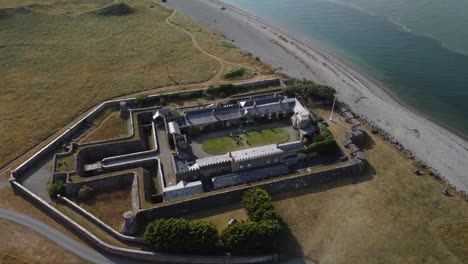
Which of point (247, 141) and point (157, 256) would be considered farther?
point (247, 141)

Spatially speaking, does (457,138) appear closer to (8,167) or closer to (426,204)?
(426,204)

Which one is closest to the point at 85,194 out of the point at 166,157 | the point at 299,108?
the point at 166,157

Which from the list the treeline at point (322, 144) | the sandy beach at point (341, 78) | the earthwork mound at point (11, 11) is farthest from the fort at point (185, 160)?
the earthwork mound at point (11, 11)

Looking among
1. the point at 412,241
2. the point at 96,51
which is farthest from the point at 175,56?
the point at 412,241

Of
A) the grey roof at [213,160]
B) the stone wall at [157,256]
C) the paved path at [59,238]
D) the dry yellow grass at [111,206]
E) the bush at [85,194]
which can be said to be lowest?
the paved path at [59,238]

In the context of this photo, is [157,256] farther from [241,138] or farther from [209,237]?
[241,138]

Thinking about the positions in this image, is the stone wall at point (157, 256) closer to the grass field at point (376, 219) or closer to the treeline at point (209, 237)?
the treeline at point (209, 237)
